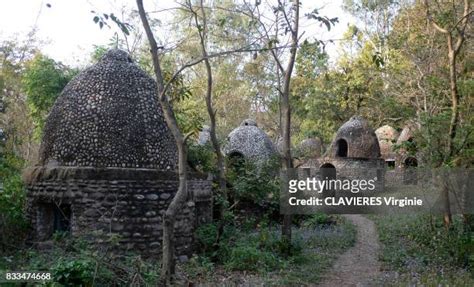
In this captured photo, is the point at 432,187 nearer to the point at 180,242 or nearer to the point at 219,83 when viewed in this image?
the point at 180,242

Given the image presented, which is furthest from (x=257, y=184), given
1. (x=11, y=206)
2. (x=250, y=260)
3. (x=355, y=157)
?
(x=355, y=157)

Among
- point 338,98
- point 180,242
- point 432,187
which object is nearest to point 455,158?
point 432,187

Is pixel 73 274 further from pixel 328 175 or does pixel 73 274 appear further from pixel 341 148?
pixel 341 148

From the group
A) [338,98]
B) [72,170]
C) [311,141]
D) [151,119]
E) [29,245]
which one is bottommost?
[29,245]

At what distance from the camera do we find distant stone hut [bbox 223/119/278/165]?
63.4 feet

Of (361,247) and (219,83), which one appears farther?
(219,83)

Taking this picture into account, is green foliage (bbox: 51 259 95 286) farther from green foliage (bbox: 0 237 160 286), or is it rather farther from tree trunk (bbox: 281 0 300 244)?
tree trunk (bbox: 281 0 300 244)

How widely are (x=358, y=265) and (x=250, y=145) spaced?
10366 mm

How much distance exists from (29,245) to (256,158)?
→ 1103 cm

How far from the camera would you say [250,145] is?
19734mm

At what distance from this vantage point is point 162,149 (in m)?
9.81

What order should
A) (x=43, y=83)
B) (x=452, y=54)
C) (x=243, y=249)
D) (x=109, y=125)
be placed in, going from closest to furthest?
1. (x=243, y=249)
2. (x=109, y=125)
3. (x=452, y=54)
4. (x=43, y=83)

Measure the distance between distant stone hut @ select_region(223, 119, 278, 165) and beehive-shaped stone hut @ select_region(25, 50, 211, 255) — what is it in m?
9.15

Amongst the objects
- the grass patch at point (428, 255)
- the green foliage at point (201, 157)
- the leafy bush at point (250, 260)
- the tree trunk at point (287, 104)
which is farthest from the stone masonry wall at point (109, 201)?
the grass patch at point (428, 255)
